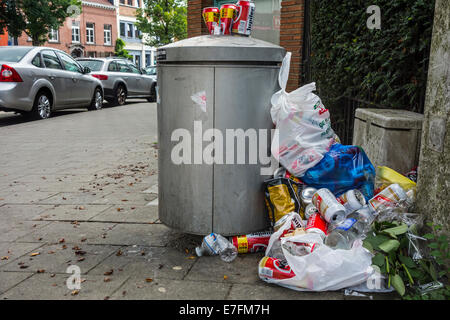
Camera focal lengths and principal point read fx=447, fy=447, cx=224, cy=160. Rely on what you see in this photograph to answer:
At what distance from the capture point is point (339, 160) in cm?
344

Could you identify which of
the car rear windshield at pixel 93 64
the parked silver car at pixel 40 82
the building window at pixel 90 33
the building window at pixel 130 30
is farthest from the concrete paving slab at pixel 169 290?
the building window at pixel 130 30

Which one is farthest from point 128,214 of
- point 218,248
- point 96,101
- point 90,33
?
point 90,33

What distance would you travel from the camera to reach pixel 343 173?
11.4 ft

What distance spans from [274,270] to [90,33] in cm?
5223

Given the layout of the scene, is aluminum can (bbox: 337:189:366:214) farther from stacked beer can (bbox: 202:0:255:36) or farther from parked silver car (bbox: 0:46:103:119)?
parked silver car (bbox: 0:46:103:119)

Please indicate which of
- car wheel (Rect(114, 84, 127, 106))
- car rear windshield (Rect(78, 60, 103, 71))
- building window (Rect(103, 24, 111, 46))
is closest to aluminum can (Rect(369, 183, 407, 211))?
car wheel (Rect(114, 84, 127, 106))

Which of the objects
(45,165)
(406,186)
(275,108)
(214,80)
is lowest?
(45,165)

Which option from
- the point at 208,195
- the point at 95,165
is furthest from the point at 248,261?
the point at 95,165

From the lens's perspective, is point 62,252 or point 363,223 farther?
point 62,252

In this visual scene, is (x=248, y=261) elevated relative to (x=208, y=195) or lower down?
lower down

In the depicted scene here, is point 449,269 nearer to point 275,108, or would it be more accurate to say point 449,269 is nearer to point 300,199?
point 300,199

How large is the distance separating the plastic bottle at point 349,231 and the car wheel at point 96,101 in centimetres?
1230

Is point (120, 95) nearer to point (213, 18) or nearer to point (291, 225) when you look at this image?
point (213, 18)
